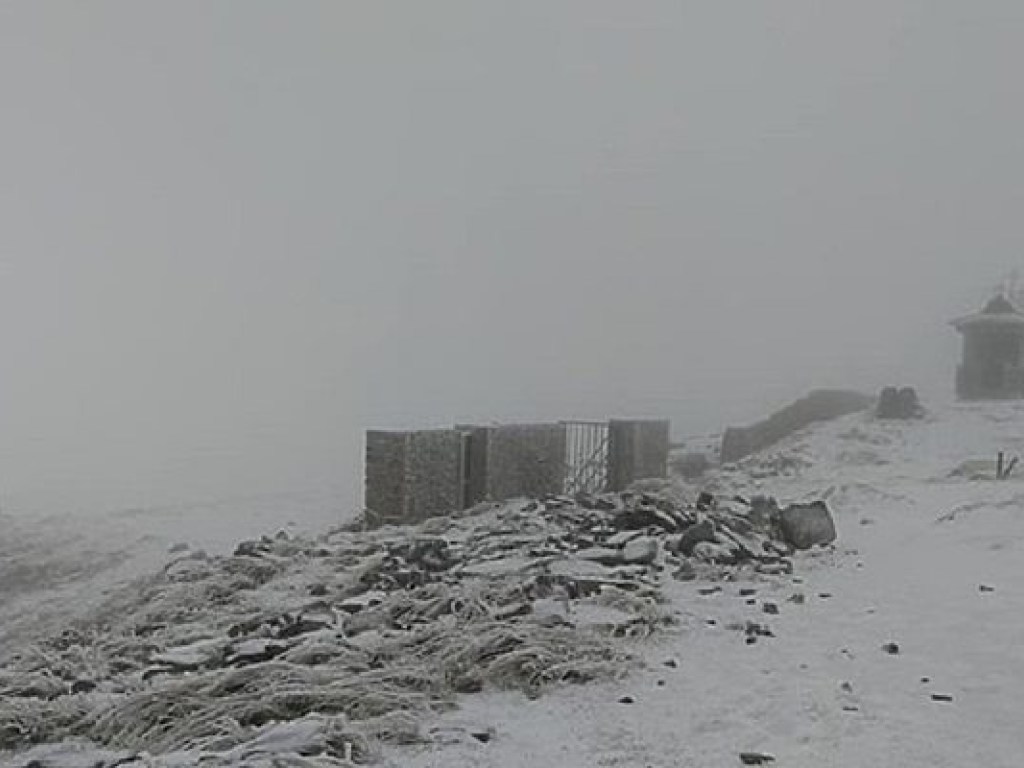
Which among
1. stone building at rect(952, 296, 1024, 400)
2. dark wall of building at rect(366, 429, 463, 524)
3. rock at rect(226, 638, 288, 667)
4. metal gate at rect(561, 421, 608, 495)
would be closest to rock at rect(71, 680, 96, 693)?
rock at rect(226, 638, 288, 667)

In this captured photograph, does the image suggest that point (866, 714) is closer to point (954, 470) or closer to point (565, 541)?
point (565, 541)

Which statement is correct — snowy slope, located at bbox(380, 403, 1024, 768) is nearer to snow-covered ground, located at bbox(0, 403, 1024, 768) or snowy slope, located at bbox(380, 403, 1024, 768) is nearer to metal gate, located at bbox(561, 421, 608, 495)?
snow-covered ground, located at bbox(0, 403, 1024, 768)

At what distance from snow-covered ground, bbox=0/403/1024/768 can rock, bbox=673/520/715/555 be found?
89 cm

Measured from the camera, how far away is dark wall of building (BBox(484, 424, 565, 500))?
17359 millimetres

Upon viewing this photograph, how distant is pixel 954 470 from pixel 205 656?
21.4m

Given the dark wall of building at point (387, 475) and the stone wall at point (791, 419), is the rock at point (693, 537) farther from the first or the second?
the stone wall at point (791, 419)

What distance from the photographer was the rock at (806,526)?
12.2 m

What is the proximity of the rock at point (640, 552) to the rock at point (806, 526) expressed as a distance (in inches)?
94.6

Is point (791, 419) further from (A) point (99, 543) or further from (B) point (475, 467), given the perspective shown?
(A) point (99, 543)

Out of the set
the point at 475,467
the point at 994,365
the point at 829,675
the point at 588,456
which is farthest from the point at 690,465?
the point at 829,675

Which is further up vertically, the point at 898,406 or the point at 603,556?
the point at 603,556

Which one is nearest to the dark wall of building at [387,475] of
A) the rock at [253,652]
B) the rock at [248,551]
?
the rock at [248,551]

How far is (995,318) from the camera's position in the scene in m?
35.7

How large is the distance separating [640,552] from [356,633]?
344 cm
